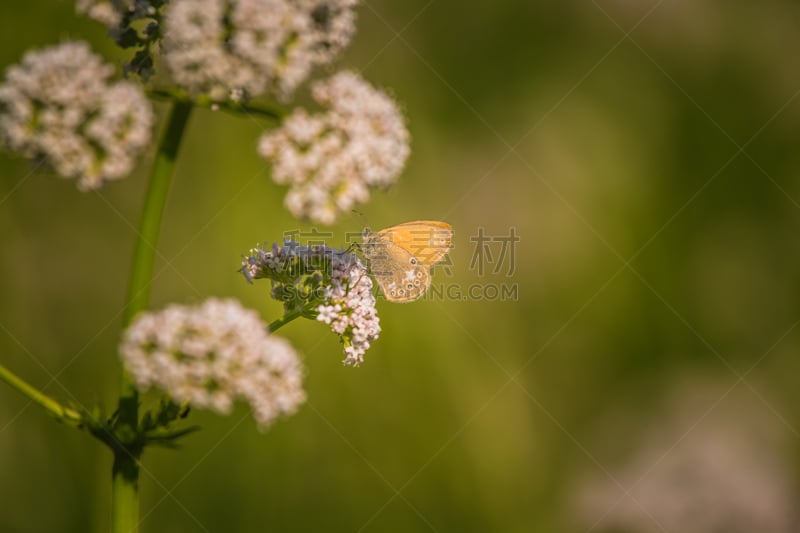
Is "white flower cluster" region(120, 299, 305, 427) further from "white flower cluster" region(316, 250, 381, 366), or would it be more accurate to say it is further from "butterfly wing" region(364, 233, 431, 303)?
"butterfly wing" region(364, 233, 431, 303)

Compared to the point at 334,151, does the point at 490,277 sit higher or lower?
higher

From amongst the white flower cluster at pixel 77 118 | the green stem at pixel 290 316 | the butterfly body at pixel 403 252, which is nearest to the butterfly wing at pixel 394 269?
the butterfly body at pixel 403 252

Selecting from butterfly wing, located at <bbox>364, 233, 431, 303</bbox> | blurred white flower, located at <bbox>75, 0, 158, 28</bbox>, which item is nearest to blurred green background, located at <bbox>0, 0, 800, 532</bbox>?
butterfly wing, located at <bbox>364, 233, 431, 303</bbox>

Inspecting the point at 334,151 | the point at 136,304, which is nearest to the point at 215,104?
the point at 334,151

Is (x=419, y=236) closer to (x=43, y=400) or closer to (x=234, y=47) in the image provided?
(x=234, y=47)

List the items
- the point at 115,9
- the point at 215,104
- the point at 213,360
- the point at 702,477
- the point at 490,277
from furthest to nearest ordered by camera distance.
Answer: the point at 490,277 → the point at 702,477 → the point at 115,9 → the point at 215,104 → the point at 213,360

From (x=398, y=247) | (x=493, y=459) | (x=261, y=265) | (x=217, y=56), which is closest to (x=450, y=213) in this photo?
(x=493, y=459)

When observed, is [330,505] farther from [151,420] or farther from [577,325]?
[151,420]
